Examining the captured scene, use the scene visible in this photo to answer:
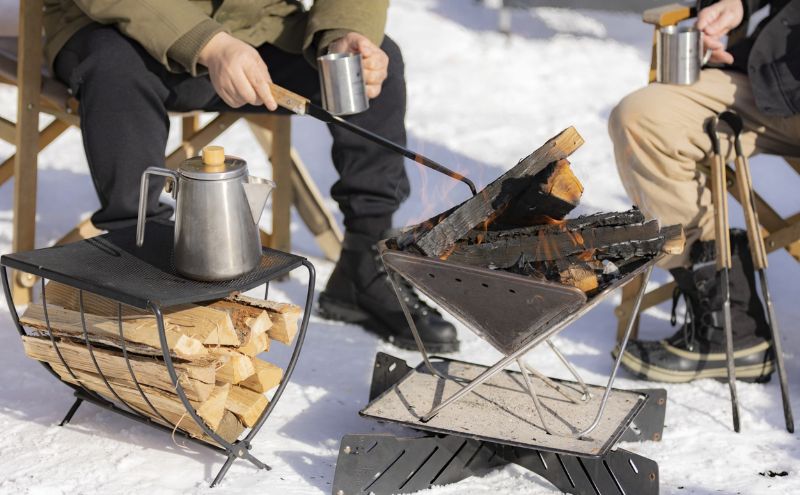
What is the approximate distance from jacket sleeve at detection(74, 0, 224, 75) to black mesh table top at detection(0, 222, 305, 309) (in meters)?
0.63

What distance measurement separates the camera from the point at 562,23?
707 cm

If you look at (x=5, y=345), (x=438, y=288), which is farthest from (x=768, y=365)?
(x=5, y=345)

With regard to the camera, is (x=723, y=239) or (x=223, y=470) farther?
(x=723, y=239)

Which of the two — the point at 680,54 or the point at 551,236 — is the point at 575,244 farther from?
the point at 680,54

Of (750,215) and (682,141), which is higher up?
(682,141)

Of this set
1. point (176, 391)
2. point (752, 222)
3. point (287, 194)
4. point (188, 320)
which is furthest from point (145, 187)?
point (752, 222)

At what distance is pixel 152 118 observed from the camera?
299 centimetres

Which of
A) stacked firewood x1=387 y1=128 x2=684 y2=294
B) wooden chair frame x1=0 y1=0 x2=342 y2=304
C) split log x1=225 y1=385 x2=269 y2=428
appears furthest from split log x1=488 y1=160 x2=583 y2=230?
wooden chair frame x1=0 y1=0 x2=342 y2=304

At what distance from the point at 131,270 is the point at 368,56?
1032 millimetres

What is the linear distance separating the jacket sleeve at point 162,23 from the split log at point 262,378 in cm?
88

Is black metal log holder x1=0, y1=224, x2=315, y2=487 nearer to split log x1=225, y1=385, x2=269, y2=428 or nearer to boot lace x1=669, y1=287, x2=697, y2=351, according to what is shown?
split log x1=225, y1=385, x2=269, y2=428

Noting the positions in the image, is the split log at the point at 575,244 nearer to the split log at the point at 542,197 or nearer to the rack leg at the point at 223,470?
the split log at the point at 542,197

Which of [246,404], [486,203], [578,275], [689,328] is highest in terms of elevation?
[486,203]

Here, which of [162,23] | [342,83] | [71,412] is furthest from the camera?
[162,23]
